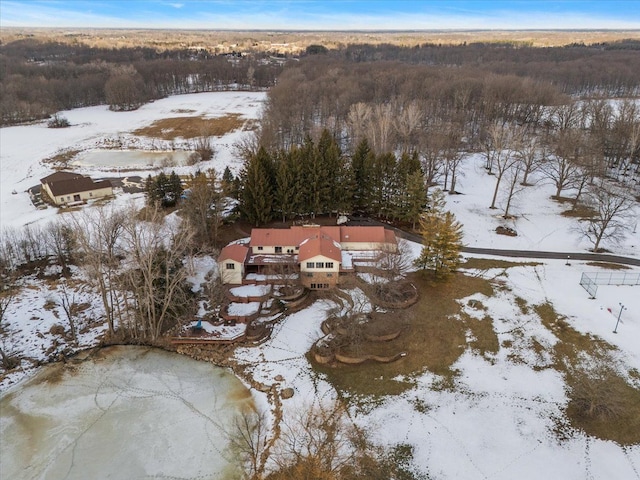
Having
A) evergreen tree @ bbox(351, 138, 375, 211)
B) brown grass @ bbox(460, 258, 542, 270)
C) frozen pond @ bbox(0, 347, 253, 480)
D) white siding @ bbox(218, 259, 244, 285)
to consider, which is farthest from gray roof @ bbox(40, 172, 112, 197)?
brown grass @ bbox(460, 258, 542, 270)

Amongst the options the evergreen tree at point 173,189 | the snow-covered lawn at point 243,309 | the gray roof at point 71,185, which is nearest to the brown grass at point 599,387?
the snow-covered lawn at point 243,309

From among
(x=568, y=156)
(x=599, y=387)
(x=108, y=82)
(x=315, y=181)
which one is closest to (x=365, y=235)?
(x=315, y=181)

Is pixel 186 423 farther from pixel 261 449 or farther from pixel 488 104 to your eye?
pixel 488 104

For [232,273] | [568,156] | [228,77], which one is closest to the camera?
[232,273]

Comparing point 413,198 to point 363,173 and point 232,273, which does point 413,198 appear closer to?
point 363,173

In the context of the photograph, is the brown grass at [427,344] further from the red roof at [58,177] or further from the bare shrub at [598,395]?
the red roof at [58,177]

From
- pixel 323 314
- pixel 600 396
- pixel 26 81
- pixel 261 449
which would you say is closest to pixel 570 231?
pixel 600 396
